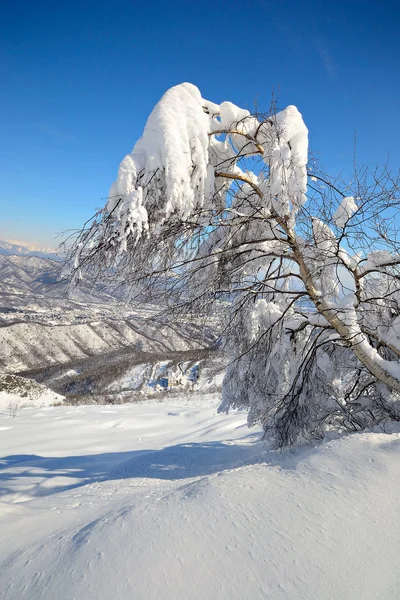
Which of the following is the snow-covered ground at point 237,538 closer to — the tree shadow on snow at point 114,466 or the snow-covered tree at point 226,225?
the snow-covered tree at point 226,225

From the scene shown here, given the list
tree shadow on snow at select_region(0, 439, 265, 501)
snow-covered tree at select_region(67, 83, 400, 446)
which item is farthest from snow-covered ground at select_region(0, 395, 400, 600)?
tree shadow on snow at select_region(0, 439, 265, 501)

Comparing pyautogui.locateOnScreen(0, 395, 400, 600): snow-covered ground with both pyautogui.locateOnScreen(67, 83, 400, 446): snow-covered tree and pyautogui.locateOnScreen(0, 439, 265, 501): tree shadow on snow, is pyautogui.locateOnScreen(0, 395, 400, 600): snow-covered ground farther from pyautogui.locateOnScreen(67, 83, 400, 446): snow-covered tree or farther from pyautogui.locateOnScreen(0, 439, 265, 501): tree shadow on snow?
pyautogui.locateOnScreen(0, 439, 265, 501): tree shadow on snow

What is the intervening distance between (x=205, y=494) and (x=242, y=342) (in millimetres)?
3513

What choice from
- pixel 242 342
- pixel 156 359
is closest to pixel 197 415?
pixel 242 342

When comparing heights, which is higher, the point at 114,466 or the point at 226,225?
the point at 226,225

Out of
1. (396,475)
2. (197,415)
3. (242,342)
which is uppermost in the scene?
(242,342)

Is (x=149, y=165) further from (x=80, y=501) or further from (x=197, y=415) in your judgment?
(x=197, y=415)

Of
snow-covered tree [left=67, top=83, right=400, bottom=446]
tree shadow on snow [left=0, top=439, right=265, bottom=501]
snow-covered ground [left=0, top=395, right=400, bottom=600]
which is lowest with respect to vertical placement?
tree shadow on snow [left=0, top=439, right=265, bottom=501]

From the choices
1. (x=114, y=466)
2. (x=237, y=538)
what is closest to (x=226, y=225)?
(x=237, y=538)

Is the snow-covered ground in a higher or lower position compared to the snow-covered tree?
lower

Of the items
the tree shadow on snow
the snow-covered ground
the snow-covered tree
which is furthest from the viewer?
the tree shadow on snow

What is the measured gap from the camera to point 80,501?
3846 mm

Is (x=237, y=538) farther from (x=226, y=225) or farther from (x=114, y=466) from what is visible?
(x=114, y=466)

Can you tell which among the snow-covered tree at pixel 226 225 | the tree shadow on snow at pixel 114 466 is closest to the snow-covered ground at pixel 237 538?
the snow-covered tree at pixel 226 225
